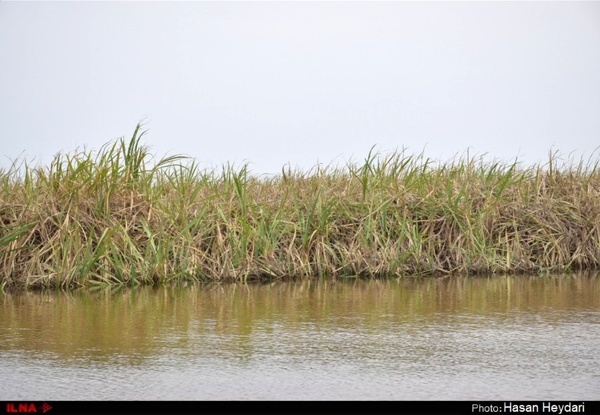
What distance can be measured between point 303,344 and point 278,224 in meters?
3.61

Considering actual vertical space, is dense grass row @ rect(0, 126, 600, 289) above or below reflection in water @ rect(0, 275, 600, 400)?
above

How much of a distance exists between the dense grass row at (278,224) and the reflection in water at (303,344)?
70cm

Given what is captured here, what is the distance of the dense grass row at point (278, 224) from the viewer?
7387mm

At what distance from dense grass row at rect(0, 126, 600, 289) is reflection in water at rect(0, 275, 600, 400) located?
70 centimetres

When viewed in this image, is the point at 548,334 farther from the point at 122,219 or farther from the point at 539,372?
the point at 122,219

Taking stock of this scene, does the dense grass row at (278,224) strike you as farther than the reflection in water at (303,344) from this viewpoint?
Yes

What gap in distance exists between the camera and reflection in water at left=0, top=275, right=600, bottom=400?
361cm

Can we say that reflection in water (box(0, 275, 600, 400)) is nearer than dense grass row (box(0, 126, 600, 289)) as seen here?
Yes

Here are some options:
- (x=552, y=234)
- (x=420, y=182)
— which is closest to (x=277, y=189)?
(x=420, y=182)

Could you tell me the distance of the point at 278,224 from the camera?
26.6 feet

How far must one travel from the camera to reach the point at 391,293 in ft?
21.9

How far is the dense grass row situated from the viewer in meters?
7.39

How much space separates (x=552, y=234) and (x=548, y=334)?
3.97 m
